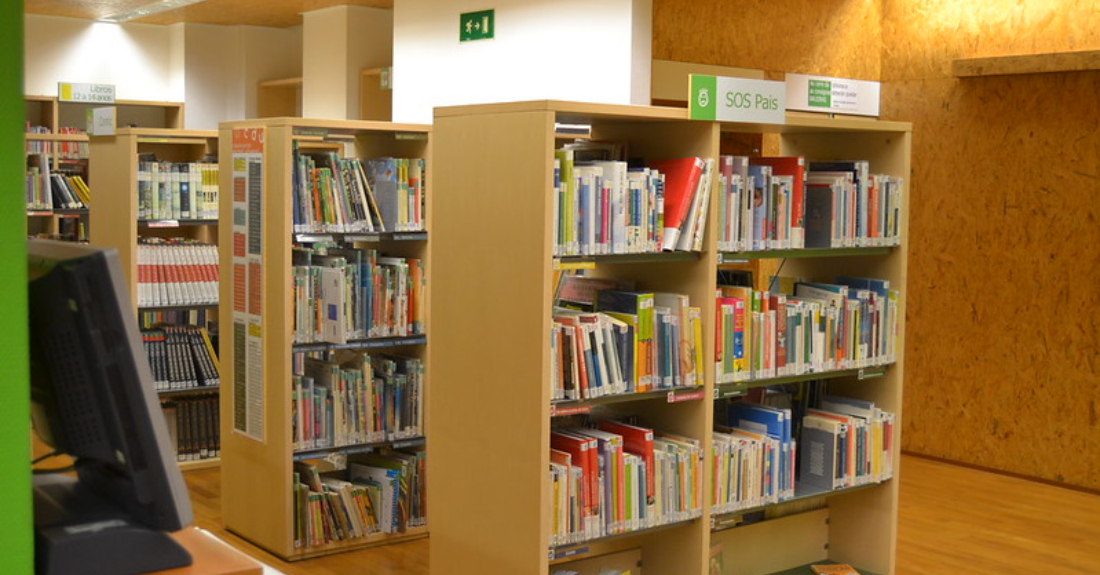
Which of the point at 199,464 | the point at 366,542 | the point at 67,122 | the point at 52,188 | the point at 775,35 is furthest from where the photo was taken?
the point at 67,122

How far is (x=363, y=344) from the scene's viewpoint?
224 inches

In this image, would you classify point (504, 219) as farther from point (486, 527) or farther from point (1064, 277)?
point (1064, 277)

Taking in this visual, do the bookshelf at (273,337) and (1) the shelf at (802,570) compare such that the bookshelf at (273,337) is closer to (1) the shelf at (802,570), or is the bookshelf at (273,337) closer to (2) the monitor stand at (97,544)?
(1) the shelf at (802,570)

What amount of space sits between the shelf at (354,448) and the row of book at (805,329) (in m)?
1.98

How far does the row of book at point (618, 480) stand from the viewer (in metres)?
3.89

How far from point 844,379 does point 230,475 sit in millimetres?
3001

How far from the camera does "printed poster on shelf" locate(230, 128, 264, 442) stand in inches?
218

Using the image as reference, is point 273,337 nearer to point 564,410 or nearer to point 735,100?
point 564,410

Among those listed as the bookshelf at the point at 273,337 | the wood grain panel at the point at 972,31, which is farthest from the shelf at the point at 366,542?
the wood grain panel at the point at 972,31

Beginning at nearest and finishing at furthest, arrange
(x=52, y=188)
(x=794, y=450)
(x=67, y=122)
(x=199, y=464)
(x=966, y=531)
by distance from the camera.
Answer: (x=794, y=450) → (x=966, y=531) → (x=199, y=464) → (x=52, y=188) → (x=67, y=122)

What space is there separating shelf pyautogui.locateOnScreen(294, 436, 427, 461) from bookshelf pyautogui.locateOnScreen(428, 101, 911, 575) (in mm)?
1457

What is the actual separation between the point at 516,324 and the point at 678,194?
0.78m

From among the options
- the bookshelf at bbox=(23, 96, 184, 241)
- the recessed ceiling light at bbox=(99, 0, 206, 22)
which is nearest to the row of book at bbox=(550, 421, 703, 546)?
the bookshelf at bbox=(23, 96, 184, 241)

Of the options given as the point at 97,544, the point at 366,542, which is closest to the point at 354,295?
the point at 366,542
